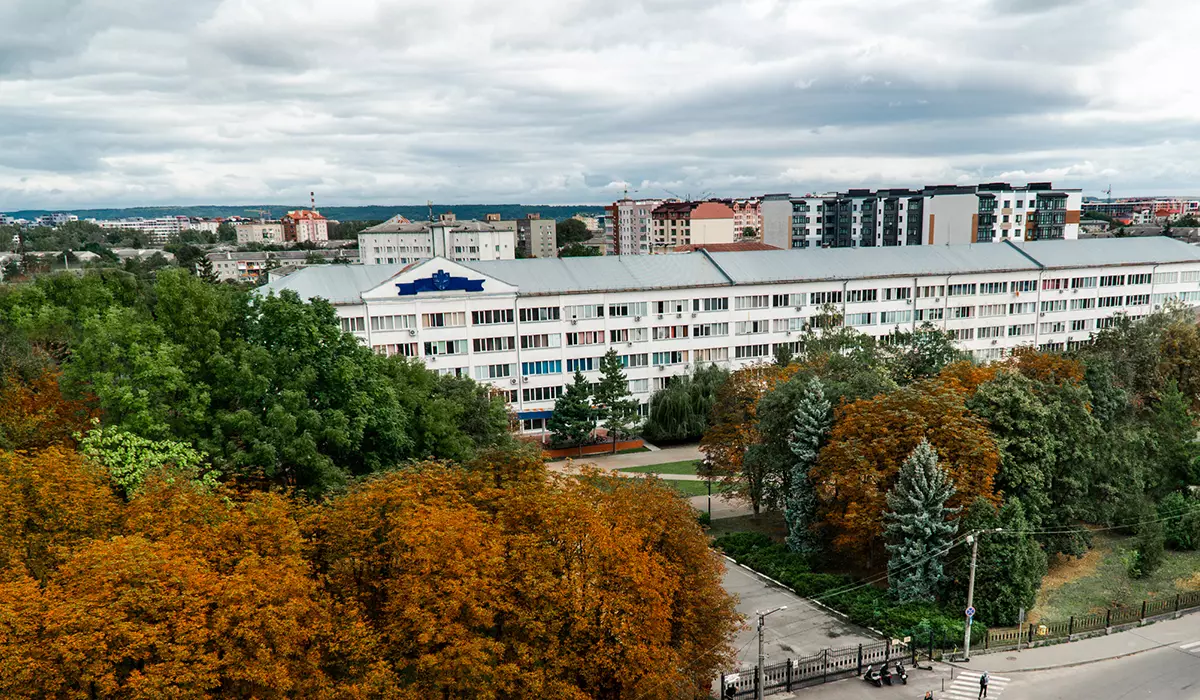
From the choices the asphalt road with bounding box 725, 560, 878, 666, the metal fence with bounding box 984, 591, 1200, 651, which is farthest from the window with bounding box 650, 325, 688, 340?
the metal fence with bounding box 984, 591, 1200, 651

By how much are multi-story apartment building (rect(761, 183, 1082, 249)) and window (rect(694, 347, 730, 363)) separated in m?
63.5

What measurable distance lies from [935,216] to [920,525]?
11589 cm

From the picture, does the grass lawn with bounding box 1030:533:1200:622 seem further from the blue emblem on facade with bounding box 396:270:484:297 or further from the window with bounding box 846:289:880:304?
the blue emblem on facade with bounding box 396:270:484:297

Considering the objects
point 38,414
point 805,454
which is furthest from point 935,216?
point 38,414

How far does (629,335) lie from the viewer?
67875 millimetres

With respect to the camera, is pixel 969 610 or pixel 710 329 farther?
pixel 710 329

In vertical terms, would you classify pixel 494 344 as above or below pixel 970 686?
above

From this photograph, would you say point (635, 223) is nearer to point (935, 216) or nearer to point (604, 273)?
point (935, 216)

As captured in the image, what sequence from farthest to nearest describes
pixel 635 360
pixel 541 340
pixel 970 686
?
pixel 635 360, pixel 541 340, pixel 970 686

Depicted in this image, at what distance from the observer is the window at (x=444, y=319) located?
61844 millimetres

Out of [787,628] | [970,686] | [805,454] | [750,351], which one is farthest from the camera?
[750,351]

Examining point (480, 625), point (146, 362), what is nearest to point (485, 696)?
point (480, 625)

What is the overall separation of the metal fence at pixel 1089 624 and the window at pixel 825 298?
4017cm

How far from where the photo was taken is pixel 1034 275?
8031 cm
